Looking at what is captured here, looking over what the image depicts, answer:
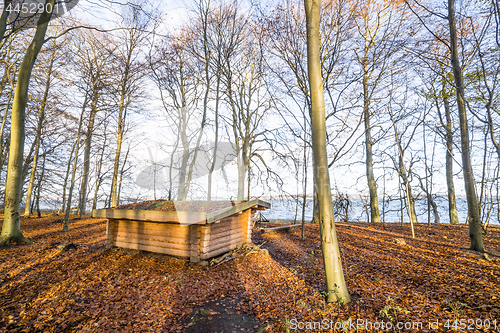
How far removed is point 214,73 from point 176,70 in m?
2.95

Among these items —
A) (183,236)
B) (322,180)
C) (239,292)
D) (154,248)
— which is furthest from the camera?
(154,248)

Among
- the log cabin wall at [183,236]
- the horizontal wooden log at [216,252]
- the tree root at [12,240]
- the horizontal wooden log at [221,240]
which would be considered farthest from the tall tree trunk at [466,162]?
the tree root at [12,240]

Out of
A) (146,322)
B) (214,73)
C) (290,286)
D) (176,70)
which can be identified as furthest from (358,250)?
(176,70)

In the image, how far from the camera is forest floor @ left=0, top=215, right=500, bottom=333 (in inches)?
131

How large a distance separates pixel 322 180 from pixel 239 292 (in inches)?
119

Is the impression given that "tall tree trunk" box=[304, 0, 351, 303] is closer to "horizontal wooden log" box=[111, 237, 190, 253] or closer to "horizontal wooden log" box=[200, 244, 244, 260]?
"horizontal wooden log" box=[200, 244, 244, 260]

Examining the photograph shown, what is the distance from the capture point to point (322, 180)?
393cm

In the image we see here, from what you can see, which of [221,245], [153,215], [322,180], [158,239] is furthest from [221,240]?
[322,180]

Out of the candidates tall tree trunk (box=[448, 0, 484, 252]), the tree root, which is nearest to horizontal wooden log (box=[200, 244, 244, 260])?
the tree root

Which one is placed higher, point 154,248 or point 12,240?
point 12,240

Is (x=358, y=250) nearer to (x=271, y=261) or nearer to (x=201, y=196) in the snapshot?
(x=271, y=261)

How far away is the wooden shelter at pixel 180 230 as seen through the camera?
5914mm

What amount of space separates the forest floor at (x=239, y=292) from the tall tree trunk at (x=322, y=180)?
0.38m

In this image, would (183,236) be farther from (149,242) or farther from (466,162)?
(466,162)
